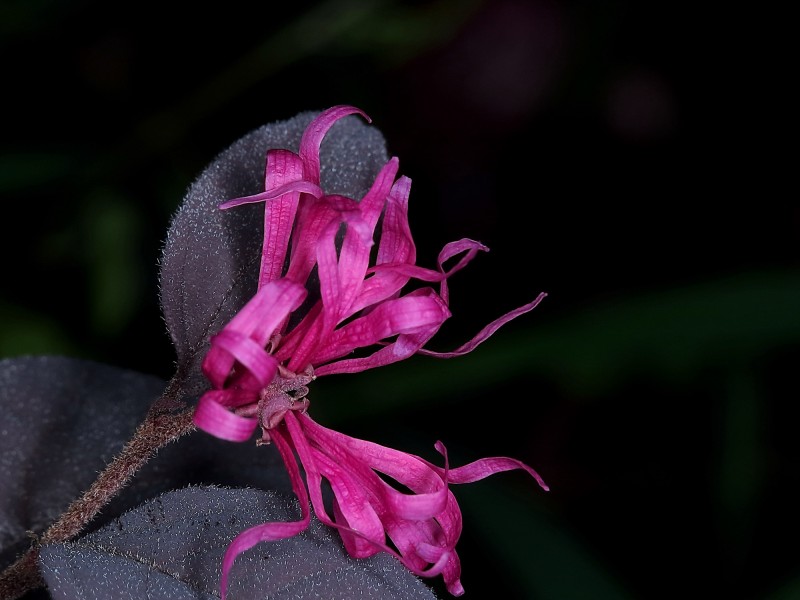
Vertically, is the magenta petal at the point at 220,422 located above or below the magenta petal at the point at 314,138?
below

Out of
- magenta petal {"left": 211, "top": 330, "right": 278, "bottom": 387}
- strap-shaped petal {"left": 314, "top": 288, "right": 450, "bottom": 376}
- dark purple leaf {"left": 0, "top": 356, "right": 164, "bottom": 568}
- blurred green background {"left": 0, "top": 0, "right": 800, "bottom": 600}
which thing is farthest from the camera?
blurred green background {"left": 0, "top": 0, "right": 800, "bottom": 600}

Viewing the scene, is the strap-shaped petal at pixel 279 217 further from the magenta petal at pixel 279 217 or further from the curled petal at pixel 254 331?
the curled petal at pixel 254 331

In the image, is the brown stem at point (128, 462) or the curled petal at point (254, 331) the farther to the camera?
the brown stem at point (128, 462)

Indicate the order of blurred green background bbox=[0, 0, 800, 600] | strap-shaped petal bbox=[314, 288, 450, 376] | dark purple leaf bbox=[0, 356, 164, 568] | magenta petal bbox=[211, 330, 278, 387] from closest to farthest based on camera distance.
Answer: magenta petal bbox=[211, 330, 278, 387], strap-shaped petal bbox=[314, 288, 450, 376], dark purple leaf bbox=[0, 356, 164, 568], blurred green background bbox=[0, 0, 800, 600]

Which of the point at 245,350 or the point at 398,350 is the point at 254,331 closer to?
the point at 245,350

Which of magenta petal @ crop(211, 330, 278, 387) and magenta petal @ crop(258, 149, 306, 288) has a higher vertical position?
magenta petal @ crop(258, 149, 306, 288)

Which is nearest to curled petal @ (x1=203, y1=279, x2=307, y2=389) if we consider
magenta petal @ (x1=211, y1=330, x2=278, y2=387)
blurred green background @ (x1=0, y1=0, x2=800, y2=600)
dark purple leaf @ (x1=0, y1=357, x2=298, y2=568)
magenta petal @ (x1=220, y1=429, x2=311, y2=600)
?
magenta petal @ (x1=211, y1=330, x2=278, y2=387)

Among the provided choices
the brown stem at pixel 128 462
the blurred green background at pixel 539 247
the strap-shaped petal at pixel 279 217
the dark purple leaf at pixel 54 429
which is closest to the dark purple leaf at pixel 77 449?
the dark purple leaf at pixel 54 429

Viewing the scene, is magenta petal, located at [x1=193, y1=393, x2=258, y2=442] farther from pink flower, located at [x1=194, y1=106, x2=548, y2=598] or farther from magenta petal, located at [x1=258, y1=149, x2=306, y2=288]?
magenta petal, located at [x1=258, y1=149, x2=306, y2=288]
